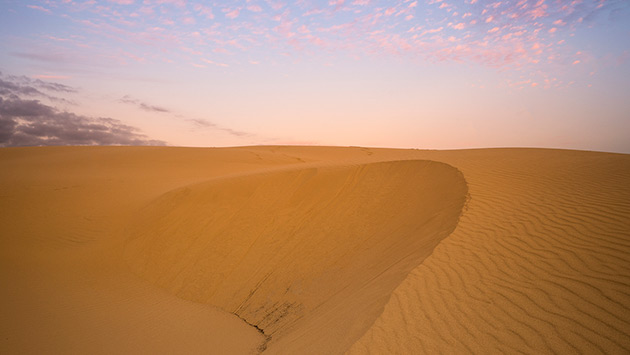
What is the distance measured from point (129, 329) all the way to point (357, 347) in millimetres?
5274

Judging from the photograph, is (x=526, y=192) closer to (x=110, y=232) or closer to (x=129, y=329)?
(x=129, y=329)

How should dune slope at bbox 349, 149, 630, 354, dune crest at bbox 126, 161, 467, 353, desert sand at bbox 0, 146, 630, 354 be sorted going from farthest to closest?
dune crest at bbox 126, 161, 467, 353 < desert sand at bbox 0, 146, 630, 354 < dune slope at bbox 349, 149, 630, 354

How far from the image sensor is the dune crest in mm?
5238

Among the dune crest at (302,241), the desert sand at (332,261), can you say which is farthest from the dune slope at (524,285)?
the dune crest at (302,241)

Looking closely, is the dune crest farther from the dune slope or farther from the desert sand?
the dune slope

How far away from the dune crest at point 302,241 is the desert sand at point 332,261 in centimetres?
5

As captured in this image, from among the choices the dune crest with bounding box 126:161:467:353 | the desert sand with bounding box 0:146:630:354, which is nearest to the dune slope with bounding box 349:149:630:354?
the desert sand with bounding box 0:146:630:354

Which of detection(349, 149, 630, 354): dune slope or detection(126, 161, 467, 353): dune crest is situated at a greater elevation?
detection(349, 149, 630, 354): dune slope

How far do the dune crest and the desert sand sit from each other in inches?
1.9

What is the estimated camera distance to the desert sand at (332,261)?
3596 millimetres

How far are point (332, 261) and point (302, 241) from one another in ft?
5.04

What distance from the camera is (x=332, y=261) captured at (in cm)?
730

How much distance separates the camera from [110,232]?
10828 millimetres

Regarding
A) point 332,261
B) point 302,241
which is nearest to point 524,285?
point 332,261
